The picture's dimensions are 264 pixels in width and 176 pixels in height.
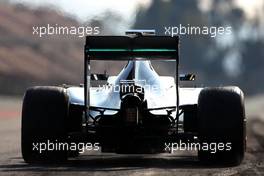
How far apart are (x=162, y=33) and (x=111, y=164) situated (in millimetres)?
8609

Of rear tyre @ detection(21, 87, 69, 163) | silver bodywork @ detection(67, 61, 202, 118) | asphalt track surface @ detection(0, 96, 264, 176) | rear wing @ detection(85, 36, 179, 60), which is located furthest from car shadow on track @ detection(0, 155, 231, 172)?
rear wing @ detection(85, 36, 179, 60)

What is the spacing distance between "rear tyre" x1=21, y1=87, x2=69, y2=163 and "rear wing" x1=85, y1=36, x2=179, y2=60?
108 cm

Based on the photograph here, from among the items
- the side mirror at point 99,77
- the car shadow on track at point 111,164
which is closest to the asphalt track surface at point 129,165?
the car shadow on track at point 111,164

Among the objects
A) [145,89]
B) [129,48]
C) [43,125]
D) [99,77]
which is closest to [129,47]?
[129,48]

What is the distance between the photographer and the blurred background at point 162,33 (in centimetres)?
2397

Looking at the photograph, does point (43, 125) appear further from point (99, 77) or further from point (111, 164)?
point (99, 77)

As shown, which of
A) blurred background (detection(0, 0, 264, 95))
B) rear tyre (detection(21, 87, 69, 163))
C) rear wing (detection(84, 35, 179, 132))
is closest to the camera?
rear wing (detection(84, 35, 179, 132))

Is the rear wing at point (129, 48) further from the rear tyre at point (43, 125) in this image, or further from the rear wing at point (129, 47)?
the rear tyre at point (43, 125)

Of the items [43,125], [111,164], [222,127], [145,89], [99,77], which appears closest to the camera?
[222,127]

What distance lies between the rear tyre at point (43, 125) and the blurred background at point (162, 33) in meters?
6.33

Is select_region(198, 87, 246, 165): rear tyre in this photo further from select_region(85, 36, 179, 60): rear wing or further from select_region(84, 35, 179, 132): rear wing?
select_region(85, 36, 179, 60): rear wing

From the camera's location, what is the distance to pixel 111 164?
15328 millimetres

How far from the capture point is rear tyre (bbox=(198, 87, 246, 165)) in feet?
48.5

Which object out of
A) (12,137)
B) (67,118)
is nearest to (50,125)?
(67,118)
